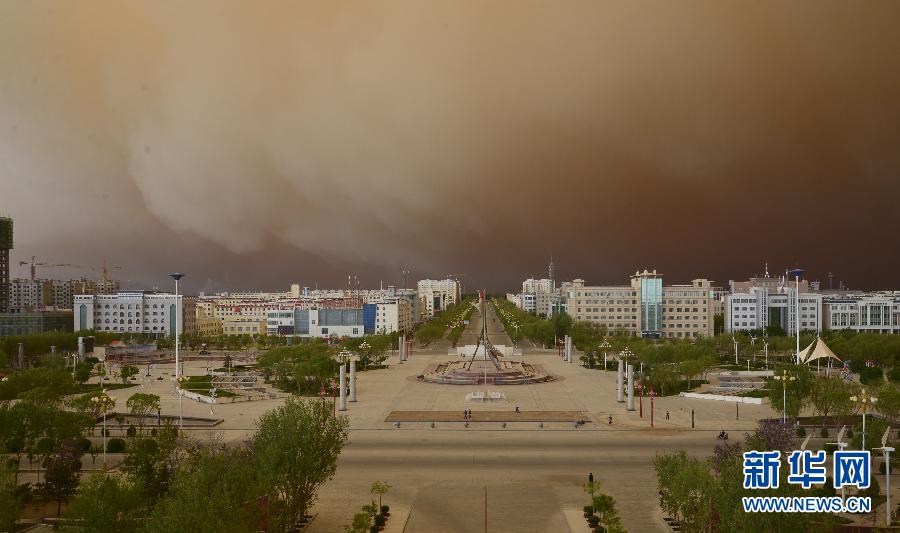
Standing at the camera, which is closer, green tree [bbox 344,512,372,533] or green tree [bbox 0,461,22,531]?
green tree [bbox 0,461,22,531]

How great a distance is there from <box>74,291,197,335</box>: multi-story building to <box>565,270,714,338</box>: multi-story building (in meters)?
66.8

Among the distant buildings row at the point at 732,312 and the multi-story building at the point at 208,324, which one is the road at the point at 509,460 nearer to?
the distant buildings row at the point at 732,312

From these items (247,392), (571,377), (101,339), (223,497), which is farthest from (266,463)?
(101,339)

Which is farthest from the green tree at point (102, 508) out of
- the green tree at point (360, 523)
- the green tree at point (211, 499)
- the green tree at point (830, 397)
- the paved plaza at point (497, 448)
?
the green tree at point (830, 397)

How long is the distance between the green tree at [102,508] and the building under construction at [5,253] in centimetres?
13282

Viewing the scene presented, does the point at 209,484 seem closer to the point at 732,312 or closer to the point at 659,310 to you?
the point at 659,310

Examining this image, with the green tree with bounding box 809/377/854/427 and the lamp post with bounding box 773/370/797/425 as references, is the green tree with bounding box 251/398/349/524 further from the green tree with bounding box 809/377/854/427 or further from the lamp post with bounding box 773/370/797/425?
the green tree with bounding box 809/377/854/427

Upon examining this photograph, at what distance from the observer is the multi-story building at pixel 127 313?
113 meters

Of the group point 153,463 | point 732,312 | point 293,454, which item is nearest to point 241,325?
point 732,312

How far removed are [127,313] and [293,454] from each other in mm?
105530

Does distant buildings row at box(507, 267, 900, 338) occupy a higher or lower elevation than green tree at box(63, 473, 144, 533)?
higher

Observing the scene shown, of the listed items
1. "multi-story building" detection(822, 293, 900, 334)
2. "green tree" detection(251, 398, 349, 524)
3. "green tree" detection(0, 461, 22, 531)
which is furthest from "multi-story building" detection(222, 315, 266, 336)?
"green tree" detection(251, 398, 349, 524)

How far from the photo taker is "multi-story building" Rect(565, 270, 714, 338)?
112250 mm

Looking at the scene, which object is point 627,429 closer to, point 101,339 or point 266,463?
point 266,463
